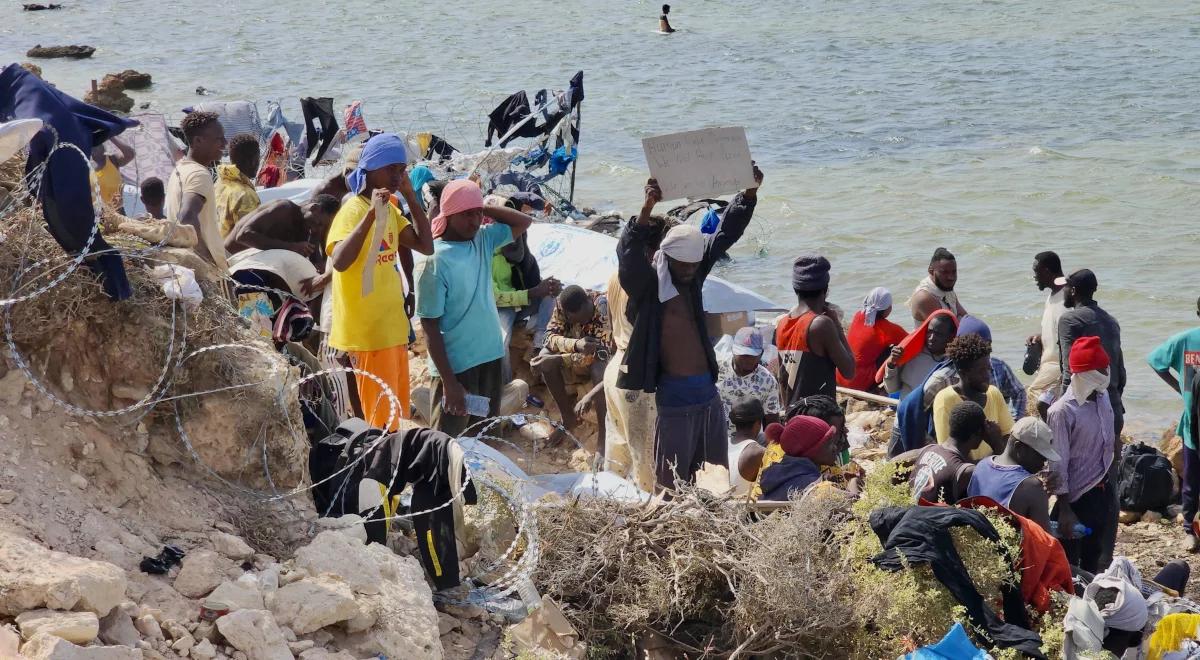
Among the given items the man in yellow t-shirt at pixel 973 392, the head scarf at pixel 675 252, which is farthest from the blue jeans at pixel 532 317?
the man in yellow t-shirt at pixel 973 392

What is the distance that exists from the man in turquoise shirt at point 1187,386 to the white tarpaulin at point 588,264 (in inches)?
95.9

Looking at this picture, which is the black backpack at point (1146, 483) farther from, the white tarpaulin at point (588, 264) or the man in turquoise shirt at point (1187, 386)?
the white tarpaulin at point (588, 264)

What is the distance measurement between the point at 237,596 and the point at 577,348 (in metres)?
4.02

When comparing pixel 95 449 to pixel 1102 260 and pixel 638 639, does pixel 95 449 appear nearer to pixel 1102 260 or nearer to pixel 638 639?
pixel 638 639

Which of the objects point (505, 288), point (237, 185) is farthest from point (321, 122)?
point (505, 288)

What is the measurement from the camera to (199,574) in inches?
145

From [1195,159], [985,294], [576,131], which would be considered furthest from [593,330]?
[1195,159]

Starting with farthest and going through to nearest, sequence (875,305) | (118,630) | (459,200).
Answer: (875,305) < (459,200) < (118,630)

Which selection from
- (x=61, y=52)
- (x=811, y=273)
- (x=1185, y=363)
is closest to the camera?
(x=811, y=273)

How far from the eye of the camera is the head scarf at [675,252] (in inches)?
226

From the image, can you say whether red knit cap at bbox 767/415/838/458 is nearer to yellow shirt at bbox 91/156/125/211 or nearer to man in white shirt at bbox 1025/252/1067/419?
man in white shirt at bbox 1025/252/1067/419

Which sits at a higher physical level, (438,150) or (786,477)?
(786,477)

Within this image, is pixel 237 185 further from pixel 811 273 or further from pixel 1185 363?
pixel 1185 363

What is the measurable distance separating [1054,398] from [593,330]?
9.05 ft
